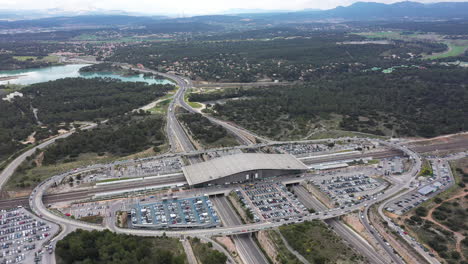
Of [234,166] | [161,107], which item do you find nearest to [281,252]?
[234,166]

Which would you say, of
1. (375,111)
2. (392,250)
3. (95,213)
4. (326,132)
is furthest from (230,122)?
(392,250)

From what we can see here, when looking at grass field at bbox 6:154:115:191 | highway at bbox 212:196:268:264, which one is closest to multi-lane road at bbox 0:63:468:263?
highway at bbox 212:196:268:264

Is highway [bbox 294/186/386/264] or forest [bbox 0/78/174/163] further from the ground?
forest [bbox 0/78/174/163]

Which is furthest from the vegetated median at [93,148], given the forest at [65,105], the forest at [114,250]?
the forest at [114,250]

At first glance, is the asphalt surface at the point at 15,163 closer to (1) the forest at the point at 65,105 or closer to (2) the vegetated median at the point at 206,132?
(1) the forest at the point at 65,105

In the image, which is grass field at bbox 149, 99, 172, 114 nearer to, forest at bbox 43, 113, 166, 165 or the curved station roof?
forest at bbox 43, 113, 166, 165

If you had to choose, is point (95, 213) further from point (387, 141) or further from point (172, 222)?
point (387, 141)
